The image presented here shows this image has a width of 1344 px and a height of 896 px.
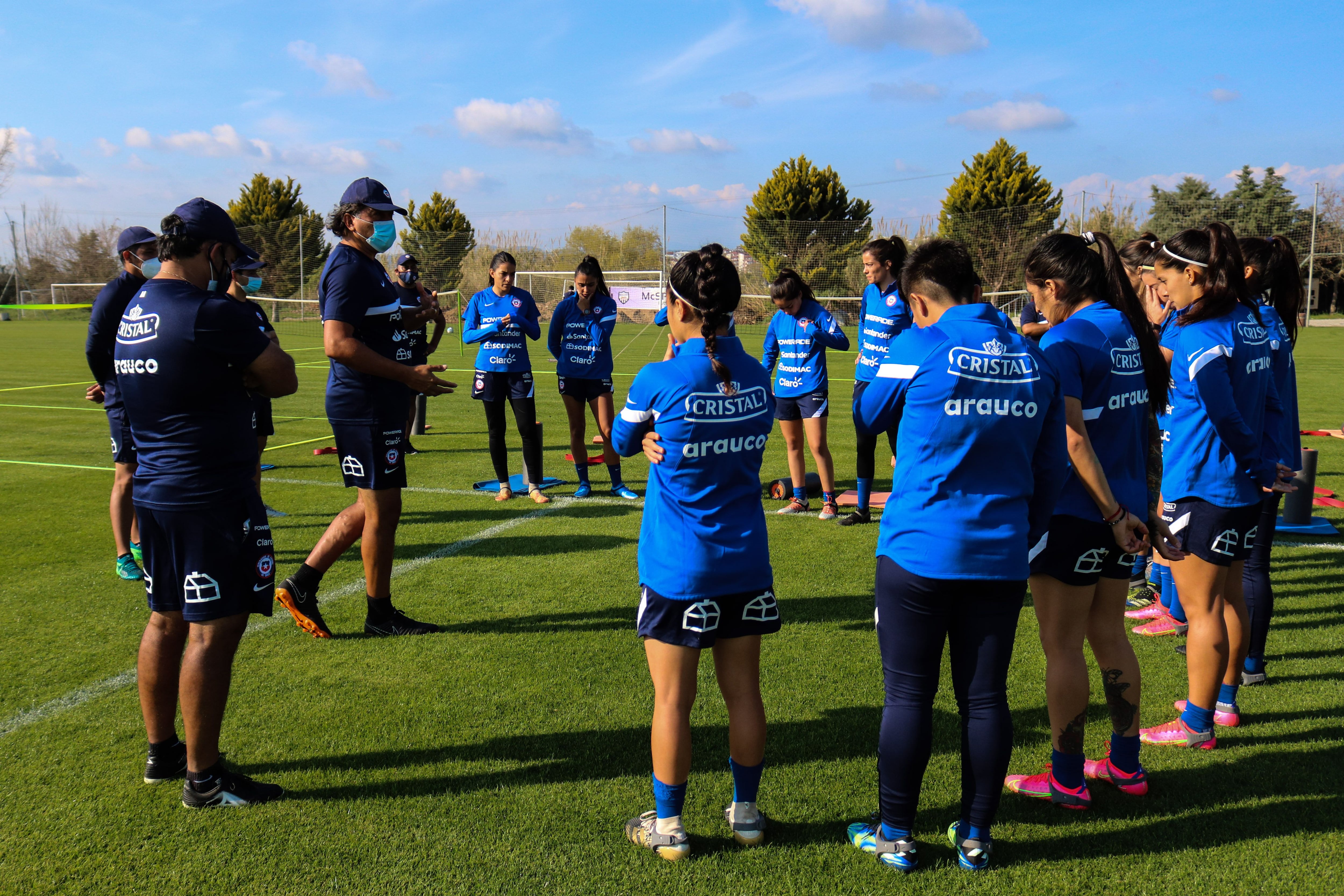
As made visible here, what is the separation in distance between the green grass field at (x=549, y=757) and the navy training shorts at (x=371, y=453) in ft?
2.89

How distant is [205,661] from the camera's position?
3094 mm

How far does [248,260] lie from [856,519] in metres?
5.08

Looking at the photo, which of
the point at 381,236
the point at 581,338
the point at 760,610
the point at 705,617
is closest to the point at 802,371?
the point at 581,338

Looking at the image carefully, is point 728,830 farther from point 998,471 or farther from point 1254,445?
point 1254,445

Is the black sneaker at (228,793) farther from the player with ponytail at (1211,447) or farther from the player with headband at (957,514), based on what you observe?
the player with ponytail at (1211,447)

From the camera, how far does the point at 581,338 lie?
26.8 ft

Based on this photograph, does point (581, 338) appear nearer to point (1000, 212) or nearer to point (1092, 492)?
point (1092, 492)

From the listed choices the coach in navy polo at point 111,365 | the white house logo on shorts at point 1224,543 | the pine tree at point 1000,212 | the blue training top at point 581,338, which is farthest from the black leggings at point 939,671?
the pine tree at point 1000,212

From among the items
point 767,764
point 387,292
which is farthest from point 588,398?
point 767,764

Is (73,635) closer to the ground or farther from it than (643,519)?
closer to the ground

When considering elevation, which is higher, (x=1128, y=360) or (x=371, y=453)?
(x=1128, y=360)

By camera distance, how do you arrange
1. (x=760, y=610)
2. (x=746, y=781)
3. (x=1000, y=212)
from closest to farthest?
1. (x=760, y=610)
2. (x=746, y=781)
3. (x=1000, y=212)

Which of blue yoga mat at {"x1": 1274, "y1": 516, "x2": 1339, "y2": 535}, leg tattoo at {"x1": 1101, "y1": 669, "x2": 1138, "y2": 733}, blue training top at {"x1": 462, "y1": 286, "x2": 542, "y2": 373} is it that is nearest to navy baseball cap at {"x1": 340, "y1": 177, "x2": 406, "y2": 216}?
blue training top at {"x1": 462, "y1": 286, "x2": 542, "y2": 373}

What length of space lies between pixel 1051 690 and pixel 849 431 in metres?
9.02
